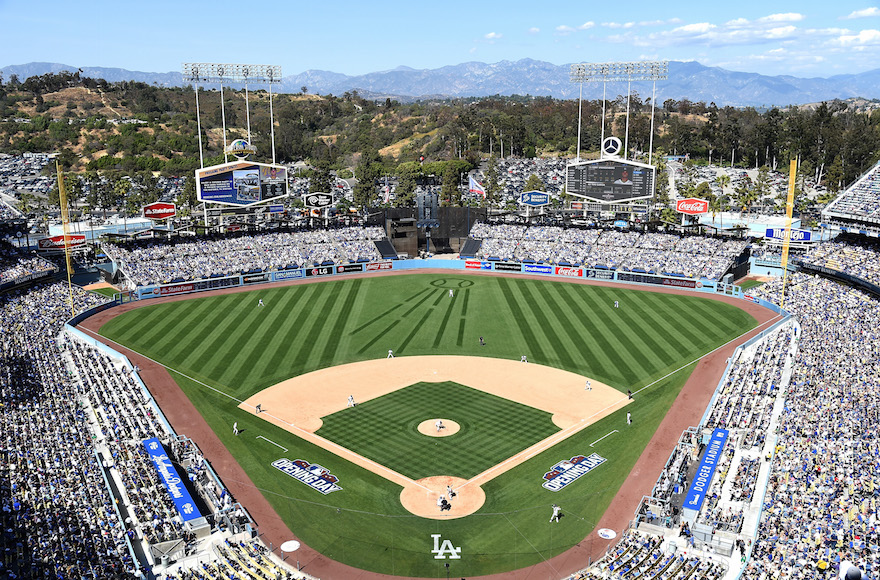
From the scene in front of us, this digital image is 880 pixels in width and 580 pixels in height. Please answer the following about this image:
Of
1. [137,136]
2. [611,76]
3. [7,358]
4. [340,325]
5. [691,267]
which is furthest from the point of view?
[137,136]

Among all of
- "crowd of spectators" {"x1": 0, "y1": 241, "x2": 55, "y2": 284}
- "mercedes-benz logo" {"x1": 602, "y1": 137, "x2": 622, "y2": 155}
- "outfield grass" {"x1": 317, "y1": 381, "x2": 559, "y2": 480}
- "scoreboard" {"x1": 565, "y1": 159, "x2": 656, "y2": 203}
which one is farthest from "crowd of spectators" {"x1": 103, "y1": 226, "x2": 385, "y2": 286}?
"outfield grass" {"x1": 317, "y1": 381, "x2": 559, "y2": 480}

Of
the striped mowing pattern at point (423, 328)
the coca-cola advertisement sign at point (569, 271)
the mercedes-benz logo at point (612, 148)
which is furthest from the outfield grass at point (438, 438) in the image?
the mercedes-benz logo at point (612, 148)

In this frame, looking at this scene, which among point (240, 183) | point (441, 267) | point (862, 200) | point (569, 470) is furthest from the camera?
point (441, 267)

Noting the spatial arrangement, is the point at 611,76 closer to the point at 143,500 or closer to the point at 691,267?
the point at 691,267

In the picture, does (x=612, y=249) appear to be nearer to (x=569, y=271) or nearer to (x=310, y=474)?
(x=569, y=271)


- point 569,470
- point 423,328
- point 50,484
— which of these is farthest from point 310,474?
point 423,328

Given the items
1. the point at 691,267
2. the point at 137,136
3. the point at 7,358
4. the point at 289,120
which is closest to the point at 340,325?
the point at 7,358

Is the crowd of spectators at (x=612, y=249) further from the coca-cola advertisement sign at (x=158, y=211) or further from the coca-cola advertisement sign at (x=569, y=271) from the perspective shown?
the coca-cola advertisement sign at (x=158, y=211)
